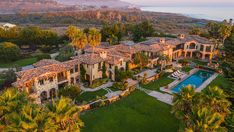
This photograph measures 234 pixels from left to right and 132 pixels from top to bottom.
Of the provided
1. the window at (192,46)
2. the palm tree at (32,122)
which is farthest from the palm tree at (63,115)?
the window at (192,46)

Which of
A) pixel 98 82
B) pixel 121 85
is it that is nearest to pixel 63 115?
pixel 121 85

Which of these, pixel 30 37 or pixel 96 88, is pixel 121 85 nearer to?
pixel 96 88

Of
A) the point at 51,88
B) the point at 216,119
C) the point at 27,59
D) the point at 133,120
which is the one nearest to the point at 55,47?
the point at 27,59

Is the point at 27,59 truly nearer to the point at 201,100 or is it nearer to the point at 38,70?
the point at 38,70

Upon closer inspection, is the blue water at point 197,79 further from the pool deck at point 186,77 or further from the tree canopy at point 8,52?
the tree canopy at point 8,52

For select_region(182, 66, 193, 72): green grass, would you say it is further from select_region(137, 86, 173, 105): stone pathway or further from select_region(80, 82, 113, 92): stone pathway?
select_region(80, 82, 113, 92): stone pathway

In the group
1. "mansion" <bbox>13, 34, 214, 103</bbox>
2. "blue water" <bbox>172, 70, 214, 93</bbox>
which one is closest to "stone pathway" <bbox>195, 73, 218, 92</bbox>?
"blue water" <bbox>172, 70, 214, 93</bbox>
